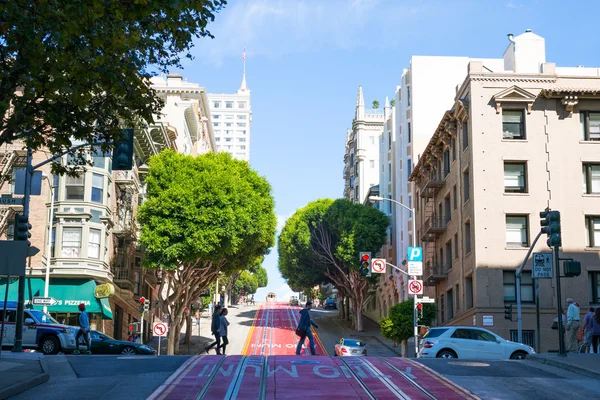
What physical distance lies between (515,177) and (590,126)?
5183mm

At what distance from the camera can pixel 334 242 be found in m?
89.3

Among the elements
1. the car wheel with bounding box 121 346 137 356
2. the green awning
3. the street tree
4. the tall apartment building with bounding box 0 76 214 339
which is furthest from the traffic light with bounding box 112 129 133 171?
the street tree

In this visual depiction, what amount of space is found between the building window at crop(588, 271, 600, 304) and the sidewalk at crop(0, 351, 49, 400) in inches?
1327

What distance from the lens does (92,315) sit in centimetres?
5288

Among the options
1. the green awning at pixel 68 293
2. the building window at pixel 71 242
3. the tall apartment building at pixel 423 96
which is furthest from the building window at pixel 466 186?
the building window at pixel 71 242

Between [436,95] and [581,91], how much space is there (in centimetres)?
2668

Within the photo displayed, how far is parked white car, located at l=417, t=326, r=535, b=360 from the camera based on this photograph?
94.5 ft

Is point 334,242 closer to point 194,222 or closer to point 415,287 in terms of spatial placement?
point 194,222

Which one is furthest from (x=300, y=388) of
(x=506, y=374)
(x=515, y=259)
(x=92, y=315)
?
(x=92, y=315)

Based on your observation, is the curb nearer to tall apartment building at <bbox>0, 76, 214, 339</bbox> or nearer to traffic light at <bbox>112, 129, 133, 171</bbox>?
traffic light at <bbox>112, 129, 133, 171</bbox>

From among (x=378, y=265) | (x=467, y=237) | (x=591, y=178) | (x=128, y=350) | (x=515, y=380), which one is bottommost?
(x=515, y=380)

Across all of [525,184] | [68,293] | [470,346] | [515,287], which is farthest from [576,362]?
[68,293]

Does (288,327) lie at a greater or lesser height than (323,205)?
lesser

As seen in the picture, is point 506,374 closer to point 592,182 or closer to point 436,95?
point 592,182
